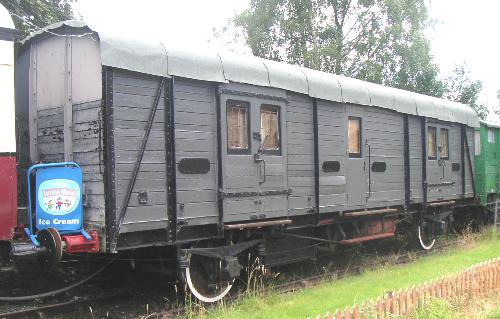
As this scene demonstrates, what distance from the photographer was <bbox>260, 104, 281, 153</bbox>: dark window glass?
24.7ft

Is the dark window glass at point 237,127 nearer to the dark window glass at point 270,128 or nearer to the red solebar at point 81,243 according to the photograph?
the dark window glass at point 270,128

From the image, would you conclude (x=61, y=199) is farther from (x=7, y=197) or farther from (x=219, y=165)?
(x=219, y=165)

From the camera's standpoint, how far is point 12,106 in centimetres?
569

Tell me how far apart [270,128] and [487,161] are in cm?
940

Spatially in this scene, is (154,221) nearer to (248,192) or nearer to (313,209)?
(248,192)

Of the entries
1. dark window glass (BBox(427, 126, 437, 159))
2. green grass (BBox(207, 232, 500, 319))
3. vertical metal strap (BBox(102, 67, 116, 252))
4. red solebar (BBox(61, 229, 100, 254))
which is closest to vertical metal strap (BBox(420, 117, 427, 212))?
dark window glass (BBox(427, 126, 437, 159))

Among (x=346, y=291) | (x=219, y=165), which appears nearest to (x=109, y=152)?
(x=219, y=165)

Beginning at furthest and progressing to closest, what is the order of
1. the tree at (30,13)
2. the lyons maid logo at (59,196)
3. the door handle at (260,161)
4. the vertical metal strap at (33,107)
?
the tree at (30,13)
the door handle at (260,161)
the vertical metal strap at (33,107)
the lyons maid logo at (59,196)

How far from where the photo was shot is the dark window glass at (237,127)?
7.05 meters

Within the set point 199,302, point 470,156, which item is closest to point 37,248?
point 199,302

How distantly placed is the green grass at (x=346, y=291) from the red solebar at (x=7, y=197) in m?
2.46

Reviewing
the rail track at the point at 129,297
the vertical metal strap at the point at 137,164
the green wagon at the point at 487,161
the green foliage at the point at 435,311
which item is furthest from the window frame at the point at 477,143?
the vertical metal strap at the point at 137,164

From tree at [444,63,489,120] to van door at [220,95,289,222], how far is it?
62.9 feet

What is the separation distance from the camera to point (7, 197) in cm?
548
